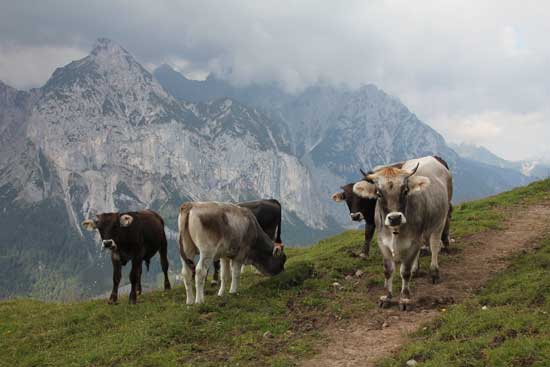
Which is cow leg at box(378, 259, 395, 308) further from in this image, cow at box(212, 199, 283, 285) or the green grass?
cow at box(212, 199, 283, 285)

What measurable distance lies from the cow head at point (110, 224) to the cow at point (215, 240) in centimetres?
243

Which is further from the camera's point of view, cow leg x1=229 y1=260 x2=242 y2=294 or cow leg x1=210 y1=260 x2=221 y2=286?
cow leg x1=210 y1=260 x2=221 y2=286

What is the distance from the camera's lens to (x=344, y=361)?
9.29 meters

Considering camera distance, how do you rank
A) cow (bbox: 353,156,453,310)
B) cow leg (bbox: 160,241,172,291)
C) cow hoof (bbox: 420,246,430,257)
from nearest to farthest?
cow (bbox: 353,156,453,310)
cow hoof (bbox: 420,246,430,257)
cow leg (bbox: 160,241,172,291)

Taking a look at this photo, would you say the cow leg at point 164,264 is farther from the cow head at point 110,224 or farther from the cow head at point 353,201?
the cow head at point 353,201


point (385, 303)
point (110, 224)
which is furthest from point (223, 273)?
point (385, 303)

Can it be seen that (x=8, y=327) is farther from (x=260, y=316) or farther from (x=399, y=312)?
(x=399, y=312)

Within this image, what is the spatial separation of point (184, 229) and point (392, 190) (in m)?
6.13

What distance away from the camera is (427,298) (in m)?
12.1

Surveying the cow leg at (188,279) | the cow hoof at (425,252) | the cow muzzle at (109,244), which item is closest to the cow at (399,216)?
the cow hoof at (425,252)

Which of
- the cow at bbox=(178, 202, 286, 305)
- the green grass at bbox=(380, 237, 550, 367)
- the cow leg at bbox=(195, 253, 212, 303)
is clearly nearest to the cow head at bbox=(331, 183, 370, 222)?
the cow at bbox=(178, 202, 286, 305)

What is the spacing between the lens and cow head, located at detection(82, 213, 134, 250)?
48.5 ft

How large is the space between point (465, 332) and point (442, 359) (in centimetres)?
130

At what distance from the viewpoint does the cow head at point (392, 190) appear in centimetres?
1107
